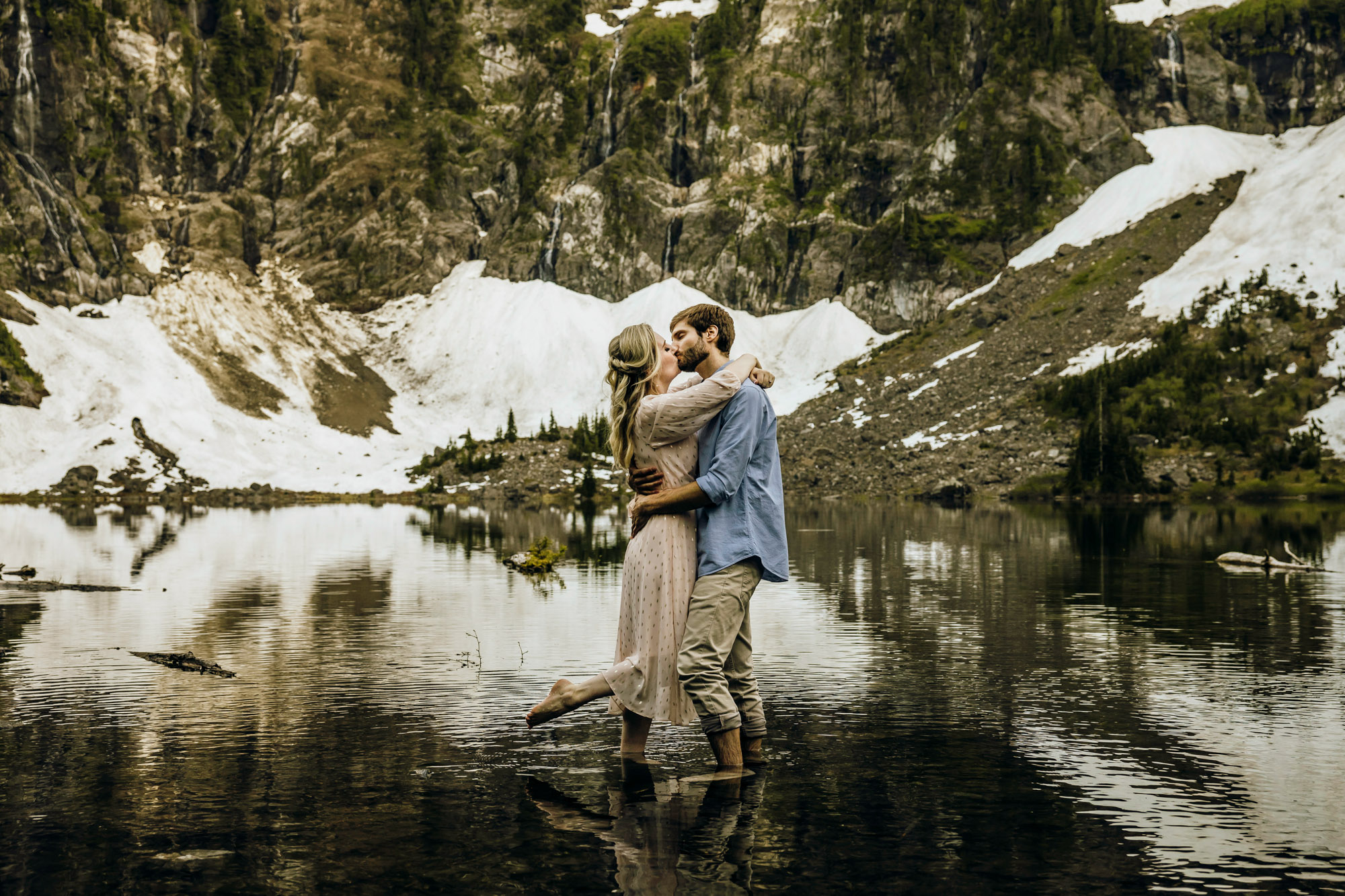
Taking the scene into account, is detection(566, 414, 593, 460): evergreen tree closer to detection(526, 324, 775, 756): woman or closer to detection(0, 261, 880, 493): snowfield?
detection(0, 261, 880, 493): snowfield

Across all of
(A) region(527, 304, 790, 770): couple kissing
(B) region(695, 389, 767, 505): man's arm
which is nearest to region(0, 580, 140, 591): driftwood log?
(A) region(527, 304, 790, 770): couple kissing

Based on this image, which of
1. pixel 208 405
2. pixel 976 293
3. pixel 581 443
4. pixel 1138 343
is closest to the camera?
pixel 1138 343

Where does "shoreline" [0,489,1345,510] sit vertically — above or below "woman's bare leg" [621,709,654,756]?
above

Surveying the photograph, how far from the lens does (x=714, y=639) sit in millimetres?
9445

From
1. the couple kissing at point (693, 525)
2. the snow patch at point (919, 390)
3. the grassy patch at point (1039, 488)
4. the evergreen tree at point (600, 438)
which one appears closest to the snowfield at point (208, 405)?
the evergreen tree at point (600, 438)

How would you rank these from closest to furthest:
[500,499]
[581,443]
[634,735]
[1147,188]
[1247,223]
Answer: [634,735]
[500,499]
[581,443]
[1247,223]
[1147,188]

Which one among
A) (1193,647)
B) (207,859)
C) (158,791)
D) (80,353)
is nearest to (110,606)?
(158,791)

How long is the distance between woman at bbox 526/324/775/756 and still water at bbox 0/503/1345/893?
0.76 metres

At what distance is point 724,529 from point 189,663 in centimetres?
983

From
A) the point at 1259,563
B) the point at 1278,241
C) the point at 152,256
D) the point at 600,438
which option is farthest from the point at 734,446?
the point at 152,256

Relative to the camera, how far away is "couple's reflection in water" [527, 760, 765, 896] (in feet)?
23.7

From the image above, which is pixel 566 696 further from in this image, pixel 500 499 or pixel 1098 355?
pixel 1098 355

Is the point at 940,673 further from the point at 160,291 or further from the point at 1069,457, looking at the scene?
the point at 160,291

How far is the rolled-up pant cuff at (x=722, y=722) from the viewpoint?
31.2ft
